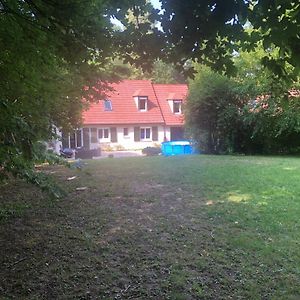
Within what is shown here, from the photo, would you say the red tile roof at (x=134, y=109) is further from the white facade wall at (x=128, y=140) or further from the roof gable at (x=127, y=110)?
the white facade wall at (x=128, y=140)

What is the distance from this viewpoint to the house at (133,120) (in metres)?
32.4

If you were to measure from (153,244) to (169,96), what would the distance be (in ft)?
102

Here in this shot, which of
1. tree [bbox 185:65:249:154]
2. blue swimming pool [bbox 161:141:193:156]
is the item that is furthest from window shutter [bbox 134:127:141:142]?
tree [bbox 185:65:249:154]

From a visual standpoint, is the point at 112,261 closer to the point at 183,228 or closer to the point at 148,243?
the point at 148,243

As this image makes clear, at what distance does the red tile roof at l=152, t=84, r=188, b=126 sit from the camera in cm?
3422

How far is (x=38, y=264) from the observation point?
4.25 metres

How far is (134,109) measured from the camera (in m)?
33.9

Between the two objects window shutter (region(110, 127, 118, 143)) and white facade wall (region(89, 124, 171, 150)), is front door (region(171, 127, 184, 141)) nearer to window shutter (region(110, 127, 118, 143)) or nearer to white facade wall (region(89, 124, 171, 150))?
white facade wall (region(89, 124, 171, 150))

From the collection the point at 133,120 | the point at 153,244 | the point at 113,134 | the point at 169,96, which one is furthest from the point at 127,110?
the point at 153,244

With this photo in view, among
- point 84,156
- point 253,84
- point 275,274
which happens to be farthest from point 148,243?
point 84,156

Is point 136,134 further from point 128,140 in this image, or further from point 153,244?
point 153,244

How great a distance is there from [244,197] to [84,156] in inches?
730

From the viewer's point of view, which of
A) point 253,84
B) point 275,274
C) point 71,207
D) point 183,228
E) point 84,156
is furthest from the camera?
point 84,156

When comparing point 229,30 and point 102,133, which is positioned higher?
point 229,30
